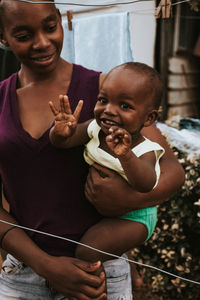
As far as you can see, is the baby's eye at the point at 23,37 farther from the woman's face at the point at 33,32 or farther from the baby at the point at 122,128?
the baby at the point at 122,128

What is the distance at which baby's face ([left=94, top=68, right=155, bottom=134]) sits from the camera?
1378 millimetres

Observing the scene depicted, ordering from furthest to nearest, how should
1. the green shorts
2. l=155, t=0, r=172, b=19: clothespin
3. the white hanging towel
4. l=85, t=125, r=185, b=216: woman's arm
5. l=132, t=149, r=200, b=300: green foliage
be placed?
1. the white hanging towel
2. l=132, t=149, r=200, b=300: green foliage
3. l=155, t=0, r=172, b=19: clothespin
4. the green shorts
5. l=85, t=125, r=185, b=216: woman's arm

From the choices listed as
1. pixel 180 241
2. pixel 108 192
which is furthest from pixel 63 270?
pixel 180 241

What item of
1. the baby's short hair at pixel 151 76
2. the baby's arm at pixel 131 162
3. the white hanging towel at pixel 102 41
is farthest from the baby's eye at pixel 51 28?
the white hanging towel at pixel 102 41

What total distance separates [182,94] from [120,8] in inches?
76.0

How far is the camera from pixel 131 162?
125 cm

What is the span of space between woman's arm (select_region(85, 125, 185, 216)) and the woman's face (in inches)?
Result: 19.2

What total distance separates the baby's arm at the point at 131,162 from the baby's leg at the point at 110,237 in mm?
228

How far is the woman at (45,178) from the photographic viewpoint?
138 cm

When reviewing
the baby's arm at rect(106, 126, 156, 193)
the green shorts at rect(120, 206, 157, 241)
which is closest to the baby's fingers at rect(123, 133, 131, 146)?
the baby's arm at rect(106, 126, 156, 193)

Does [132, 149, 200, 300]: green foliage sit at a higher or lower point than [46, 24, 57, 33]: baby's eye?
lower

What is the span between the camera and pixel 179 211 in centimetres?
302

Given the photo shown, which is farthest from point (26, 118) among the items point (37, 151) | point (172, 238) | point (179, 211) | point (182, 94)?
point (182, 94)

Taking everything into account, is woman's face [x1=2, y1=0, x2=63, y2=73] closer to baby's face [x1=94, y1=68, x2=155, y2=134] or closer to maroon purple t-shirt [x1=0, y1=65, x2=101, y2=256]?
maroon purple t-shirt [x1=0, y1=65, x2=101, y2=256]
